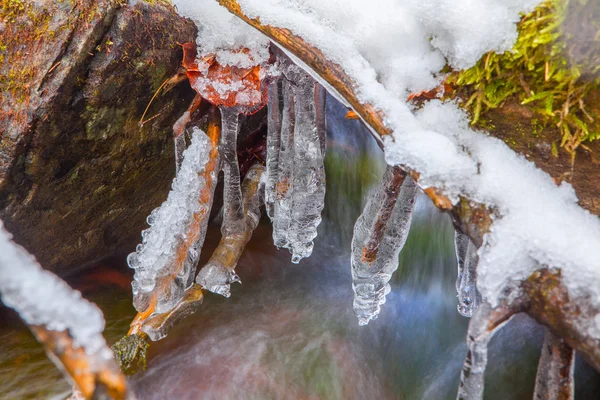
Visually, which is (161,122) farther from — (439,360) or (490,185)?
(439,360)

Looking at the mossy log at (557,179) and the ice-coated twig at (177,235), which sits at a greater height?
the mossy log at (557,179)

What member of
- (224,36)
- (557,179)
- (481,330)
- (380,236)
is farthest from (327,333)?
(224,36)

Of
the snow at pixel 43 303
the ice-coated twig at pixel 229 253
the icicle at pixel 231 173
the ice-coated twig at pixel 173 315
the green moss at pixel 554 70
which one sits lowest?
the ice-coated twig at pixel 173 315

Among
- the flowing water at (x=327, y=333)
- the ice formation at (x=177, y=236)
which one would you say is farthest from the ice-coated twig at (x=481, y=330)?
the ice formation at (x=177, y=236)

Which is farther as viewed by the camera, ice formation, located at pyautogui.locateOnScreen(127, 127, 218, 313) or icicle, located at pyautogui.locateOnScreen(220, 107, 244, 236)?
icicle, located at pyautogui.locateOnScreen(220, 107, 244, 236)

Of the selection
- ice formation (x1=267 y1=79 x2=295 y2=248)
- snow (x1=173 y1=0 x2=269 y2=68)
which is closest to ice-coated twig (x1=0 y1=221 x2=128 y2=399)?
ice formation (x1=267 y1=79 x2=295 y2=248)

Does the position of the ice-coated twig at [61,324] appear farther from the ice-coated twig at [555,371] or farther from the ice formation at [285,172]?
the ice-coated twig at [555,371]

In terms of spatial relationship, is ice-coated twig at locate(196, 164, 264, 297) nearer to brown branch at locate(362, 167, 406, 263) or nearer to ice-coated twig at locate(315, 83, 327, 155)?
ice-coated twig at locate(315, 83, 327, 155)
